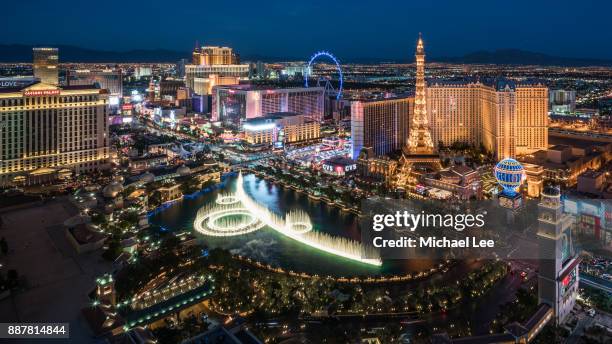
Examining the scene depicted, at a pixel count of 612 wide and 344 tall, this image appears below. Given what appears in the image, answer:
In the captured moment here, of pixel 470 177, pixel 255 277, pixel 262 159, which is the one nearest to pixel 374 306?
pixel 255 277

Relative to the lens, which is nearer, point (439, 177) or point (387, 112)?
point (439, 177)

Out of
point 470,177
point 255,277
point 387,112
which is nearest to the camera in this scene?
point 255,277

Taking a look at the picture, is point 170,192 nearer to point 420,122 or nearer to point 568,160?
point 420,122

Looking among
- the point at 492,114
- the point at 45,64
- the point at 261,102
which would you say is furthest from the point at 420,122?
the point at 45,64

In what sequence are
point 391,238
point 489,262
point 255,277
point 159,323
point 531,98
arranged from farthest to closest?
point 531,98
point 391,238
point 489,262
point 255,277
point 159,323

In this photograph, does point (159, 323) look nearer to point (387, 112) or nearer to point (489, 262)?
point (489, 262)

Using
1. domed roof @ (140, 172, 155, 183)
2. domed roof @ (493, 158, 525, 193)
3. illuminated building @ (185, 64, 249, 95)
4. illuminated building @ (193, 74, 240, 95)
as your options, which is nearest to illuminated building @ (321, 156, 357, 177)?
domed roof @ (493, 158, 525, 193)
